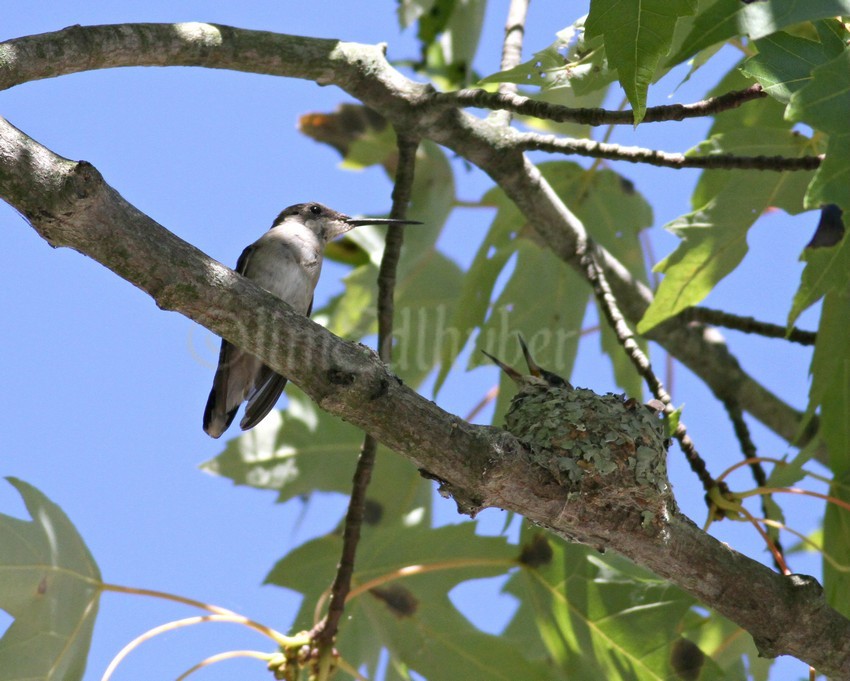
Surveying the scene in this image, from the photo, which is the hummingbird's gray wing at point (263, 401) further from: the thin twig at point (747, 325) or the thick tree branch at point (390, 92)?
the thin twig at point (747, 325)

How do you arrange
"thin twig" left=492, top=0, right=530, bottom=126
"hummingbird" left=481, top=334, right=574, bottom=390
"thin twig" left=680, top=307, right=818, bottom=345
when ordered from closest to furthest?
"thin twig" left=680, top=307, right=818, bottom=345, "hummingbird" left=481, top=334, right=574, bottom=390, "thin twig" left=492, top=0, right=530, bottom=126

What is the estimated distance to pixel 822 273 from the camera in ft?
8.37

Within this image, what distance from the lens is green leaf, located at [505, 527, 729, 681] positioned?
3434mm

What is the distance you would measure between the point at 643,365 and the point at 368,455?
972 millimetres

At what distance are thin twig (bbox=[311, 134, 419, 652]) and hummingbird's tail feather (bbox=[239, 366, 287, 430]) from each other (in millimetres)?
619

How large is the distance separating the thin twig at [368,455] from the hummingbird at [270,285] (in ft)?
0.37

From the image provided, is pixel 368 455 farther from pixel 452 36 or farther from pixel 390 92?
pixel 452 36

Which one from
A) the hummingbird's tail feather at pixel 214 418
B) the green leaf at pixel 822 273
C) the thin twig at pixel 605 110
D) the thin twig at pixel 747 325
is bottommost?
the hummingbird's tail feather at pixel 214 418

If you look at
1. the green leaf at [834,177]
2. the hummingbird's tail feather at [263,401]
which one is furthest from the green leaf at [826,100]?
the hummingbird's tail feather at [263,401]

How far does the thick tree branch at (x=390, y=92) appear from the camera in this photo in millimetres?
2865

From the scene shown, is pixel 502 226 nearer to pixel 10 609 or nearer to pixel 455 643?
pixel 455 643

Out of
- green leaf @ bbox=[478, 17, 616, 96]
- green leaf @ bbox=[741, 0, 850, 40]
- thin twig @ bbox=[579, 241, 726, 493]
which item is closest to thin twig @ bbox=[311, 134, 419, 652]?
thin twig @ bbox=[579, 241, 726, 493]

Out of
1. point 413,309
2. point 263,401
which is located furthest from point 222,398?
point 413,309

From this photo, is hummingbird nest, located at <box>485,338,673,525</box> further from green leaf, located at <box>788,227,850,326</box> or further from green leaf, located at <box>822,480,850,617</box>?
green leaf, located at <box>788,227,850,326</box>
